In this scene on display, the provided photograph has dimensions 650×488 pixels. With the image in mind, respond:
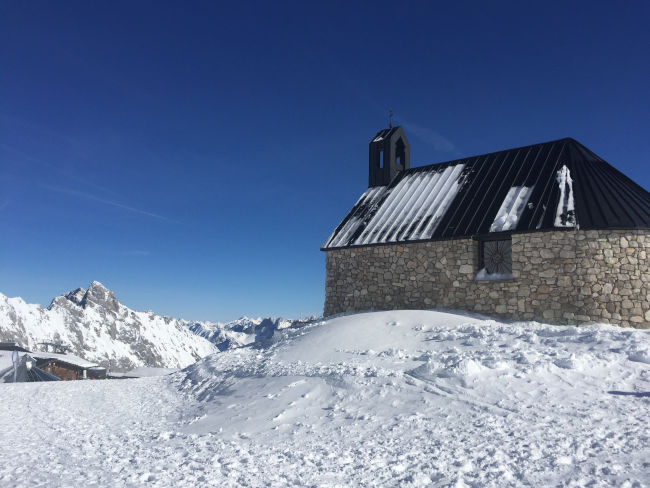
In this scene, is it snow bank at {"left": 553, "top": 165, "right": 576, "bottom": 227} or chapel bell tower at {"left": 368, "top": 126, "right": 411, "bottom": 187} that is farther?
chapel bell tower at {"left": 368, "top": 126, "right": 411, "bottom": 187}

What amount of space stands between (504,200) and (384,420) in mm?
10832

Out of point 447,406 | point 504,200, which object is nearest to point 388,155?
point 504,200

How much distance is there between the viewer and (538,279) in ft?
45.5

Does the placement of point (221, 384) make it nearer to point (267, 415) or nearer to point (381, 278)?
point (267, 415)

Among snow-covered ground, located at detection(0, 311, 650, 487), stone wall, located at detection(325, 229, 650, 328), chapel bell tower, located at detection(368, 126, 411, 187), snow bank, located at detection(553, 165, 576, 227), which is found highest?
chapel bell tower, located at detection(368, 126, 411, 187)

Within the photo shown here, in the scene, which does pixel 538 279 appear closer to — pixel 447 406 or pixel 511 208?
→ pixel 511 208

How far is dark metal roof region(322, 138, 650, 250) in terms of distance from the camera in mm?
13734

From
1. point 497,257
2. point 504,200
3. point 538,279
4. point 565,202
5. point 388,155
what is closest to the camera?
point 538,279

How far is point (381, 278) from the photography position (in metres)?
17.7

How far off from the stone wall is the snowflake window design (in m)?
0.45

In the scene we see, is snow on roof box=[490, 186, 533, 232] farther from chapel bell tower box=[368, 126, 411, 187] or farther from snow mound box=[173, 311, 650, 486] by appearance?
chapel bell tower box=[368, 126, 411, 187]

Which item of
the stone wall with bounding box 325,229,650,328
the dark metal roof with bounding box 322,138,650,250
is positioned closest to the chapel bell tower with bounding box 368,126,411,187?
the dark metal roof with bounding box 322,138,650,250

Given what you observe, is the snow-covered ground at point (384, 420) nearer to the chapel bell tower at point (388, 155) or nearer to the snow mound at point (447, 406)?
the snow mound at point (447, 406)

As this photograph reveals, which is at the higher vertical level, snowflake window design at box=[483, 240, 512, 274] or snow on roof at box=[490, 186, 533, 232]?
snow on roof at box=[490, 186, 533, 232]
